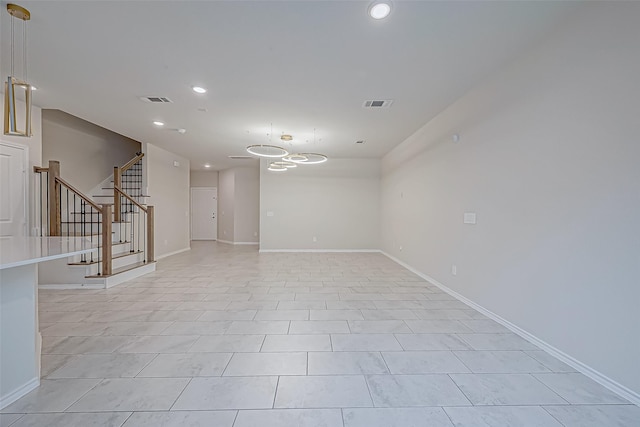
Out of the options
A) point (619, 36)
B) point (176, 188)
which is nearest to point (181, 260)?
point (176, 188)

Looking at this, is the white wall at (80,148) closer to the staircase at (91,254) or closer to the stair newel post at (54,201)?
the staircase at (91,254)

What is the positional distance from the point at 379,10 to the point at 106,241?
4.99m

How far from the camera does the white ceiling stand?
86.7 inches

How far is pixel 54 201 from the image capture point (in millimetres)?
4438

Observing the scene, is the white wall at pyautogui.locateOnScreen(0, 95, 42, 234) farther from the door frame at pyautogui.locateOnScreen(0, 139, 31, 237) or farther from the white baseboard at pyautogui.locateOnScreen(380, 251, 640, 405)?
the white baseboard at pyautogui.locateOnScreen(380, 251, 640, 405)

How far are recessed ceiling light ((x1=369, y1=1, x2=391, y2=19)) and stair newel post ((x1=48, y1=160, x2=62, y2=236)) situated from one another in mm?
5285

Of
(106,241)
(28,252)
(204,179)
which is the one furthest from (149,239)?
(204,179)

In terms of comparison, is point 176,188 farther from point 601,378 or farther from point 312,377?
point 601,378

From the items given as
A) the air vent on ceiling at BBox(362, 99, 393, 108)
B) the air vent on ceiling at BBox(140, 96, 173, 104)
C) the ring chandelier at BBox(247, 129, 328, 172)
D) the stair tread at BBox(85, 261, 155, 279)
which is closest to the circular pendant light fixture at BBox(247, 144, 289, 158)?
the ring chandelier at BBox(247, 129, 328, 172)

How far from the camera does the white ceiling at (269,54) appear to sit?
220 cm

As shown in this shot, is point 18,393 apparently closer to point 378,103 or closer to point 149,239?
point 149,239

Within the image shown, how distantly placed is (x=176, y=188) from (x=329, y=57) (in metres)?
6.73

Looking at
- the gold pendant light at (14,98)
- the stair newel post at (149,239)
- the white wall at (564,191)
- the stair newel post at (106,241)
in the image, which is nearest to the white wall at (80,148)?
the stair newel post at (149,239)

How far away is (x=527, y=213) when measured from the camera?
265 cm
